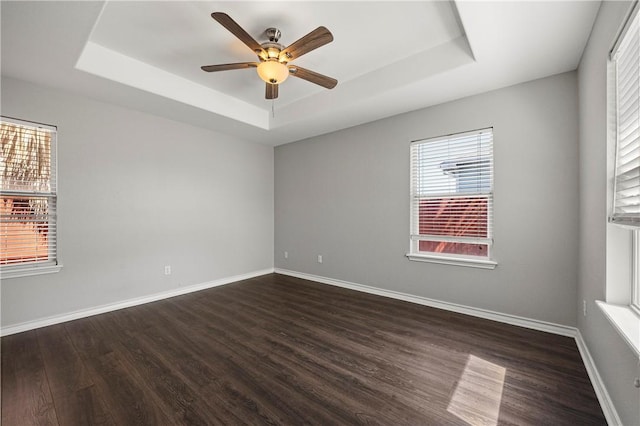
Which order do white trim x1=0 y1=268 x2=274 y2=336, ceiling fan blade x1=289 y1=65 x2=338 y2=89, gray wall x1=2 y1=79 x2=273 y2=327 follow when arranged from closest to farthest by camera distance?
1. ceiling fan blade x1=289 y1=65 x2=338 y2=89
2. white trim x1=0 y1=268 x2=274 y2=336
3. gray wall x1=2 y1=79 x2=273 y2=327

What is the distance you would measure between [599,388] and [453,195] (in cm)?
212

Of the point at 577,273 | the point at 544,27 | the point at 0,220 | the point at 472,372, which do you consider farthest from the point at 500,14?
the point at 0,220

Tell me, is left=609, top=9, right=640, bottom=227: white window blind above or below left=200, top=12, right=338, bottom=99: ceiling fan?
below

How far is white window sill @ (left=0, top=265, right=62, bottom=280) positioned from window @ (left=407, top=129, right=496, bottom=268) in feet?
14.0

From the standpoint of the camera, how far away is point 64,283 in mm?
3086

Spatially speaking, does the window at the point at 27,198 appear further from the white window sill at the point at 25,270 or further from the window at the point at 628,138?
the window at the point at 628,138

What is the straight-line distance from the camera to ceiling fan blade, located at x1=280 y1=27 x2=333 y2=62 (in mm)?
2042

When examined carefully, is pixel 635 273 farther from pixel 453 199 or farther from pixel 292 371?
pixel 292 371

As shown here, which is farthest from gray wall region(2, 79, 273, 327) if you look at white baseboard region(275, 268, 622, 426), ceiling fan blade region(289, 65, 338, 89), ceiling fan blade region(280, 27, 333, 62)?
ceiling fan blade region(280, 27, 333, 62)

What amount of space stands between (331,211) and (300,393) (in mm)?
3080

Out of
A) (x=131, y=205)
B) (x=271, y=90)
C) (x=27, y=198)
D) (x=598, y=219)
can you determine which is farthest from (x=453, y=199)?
(x=27, y=198)

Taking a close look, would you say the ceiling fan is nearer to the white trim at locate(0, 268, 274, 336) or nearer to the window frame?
the window frame

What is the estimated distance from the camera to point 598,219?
195 cm

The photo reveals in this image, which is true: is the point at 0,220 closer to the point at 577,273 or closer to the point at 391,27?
the point at 391,27
